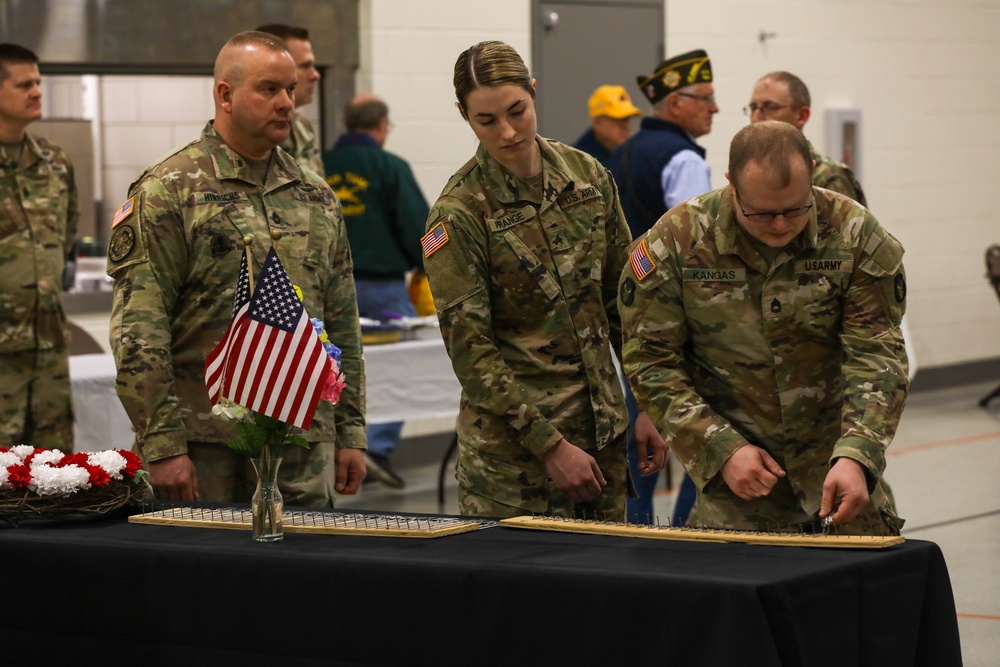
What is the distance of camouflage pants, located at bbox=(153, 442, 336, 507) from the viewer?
143 inches

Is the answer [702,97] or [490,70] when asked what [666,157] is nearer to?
[702,97]

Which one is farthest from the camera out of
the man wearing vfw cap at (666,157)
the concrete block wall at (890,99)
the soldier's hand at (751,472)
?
the concrete block wall at (890,99)

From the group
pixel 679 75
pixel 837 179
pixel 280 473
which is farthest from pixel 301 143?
pixel 280 473

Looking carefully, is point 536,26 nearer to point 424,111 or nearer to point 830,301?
point 424,111

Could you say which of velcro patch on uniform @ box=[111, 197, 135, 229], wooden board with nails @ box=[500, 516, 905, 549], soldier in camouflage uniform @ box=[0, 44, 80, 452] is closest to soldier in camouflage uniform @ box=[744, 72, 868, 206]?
velcro patch on uniform @ box=[111, 197, 135, 229]

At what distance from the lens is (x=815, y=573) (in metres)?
2.36

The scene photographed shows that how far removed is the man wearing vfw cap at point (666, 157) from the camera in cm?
553

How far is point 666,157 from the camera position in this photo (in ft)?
18.3

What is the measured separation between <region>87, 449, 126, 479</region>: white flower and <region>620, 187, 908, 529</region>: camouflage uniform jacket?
109cm

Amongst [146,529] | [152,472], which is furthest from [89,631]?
[152,472]

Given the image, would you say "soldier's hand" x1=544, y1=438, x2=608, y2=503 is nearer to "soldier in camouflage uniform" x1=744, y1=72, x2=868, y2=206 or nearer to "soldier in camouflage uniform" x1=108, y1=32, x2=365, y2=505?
"soldier in camouflage uniform" x1=108, y1=32, x2=365, y2=505

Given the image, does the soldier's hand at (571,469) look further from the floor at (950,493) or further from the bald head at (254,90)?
the floor at (950,493)

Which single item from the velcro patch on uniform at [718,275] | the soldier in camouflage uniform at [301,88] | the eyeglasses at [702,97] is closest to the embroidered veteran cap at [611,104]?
the eyeglasses at [702,97]

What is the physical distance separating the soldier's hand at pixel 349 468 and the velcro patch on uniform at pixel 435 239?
64 centimetres
